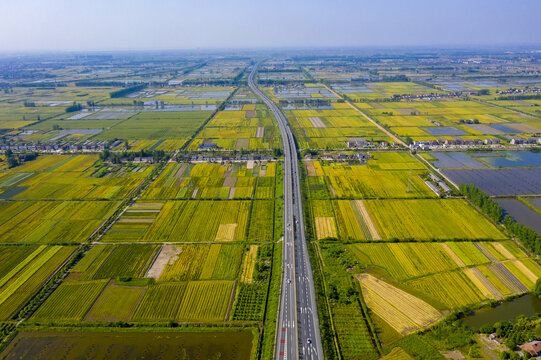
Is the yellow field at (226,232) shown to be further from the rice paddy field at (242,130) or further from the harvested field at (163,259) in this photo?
the rice paddy field at (242,130)

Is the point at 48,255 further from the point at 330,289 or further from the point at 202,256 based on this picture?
the point at 330,289

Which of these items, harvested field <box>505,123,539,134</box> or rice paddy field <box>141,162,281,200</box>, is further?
harvested field <box>505,123,539,134</box>

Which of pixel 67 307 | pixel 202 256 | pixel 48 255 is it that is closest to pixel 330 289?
pixel 202 256

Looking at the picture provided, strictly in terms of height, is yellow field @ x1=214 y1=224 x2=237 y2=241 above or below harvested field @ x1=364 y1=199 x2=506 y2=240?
below

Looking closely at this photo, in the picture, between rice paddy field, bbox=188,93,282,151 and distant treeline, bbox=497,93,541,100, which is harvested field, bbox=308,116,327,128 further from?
distant treeline, bbox=497,93,541,100

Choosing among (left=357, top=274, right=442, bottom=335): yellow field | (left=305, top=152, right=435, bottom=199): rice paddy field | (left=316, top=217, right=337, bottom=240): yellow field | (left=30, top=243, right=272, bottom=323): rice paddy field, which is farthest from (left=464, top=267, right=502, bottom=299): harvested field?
(left=30, top=243, right=272, bottom=323): rice paddy field

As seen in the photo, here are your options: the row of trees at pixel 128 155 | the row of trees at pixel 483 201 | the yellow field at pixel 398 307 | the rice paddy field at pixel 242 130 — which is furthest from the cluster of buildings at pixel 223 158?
the yellow field at pixel 398 307

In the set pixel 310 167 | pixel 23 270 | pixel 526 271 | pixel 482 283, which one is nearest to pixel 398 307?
pixel 482 283
